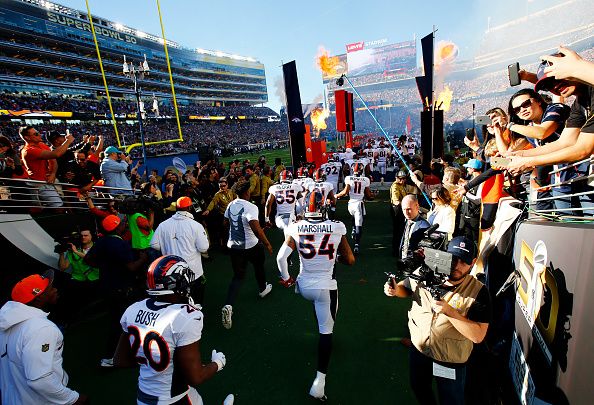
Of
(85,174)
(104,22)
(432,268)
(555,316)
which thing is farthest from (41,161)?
(104,22)

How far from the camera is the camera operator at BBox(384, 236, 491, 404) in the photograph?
7.22ft

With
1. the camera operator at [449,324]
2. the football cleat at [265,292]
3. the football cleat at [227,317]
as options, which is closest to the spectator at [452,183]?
the camera operator at [449,324]

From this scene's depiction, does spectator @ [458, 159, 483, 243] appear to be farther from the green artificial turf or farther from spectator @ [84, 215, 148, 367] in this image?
spectator @ [84, 215, 148, 367]

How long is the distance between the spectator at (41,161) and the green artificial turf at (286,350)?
2614mm

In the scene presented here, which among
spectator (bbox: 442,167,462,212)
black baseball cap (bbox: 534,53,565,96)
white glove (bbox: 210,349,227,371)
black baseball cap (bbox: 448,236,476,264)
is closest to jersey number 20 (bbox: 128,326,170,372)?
white glove (bbox: 210,349,227,371)

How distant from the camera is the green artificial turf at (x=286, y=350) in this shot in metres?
3.56

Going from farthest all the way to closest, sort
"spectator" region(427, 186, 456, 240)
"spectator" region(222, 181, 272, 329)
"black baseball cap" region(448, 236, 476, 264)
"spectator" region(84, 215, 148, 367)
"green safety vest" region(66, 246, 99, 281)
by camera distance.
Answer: "spectator" region(222, 181, 272, 329) < "green safety vest" region(66, 246, 99, 281) < "spectator" region(427, 186, 456, 240) < "spectator" region(84, 215, 148, 367) < "black baseball cap" region(448, 236, 476, 264)

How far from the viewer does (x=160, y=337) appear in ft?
6.93

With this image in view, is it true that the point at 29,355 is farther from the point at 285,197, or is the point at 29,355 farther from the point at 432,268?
the point at 285,197

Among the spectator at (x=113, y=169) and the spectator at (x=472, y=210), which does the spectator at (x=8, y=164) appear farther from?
the spectator at (x=472, y=210)

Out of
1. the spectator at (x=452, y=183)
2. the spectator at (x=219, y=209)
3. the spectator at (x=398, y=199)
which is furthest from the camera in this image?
the spectator at (x=219, y=209)

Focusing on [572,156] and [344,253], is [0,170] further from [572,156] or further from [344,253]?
[572,156]

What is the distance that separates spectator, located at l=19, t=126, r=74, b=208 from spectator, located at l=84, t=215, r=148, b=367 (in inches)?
90.6

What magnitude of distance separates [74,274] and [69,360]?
1.29m
